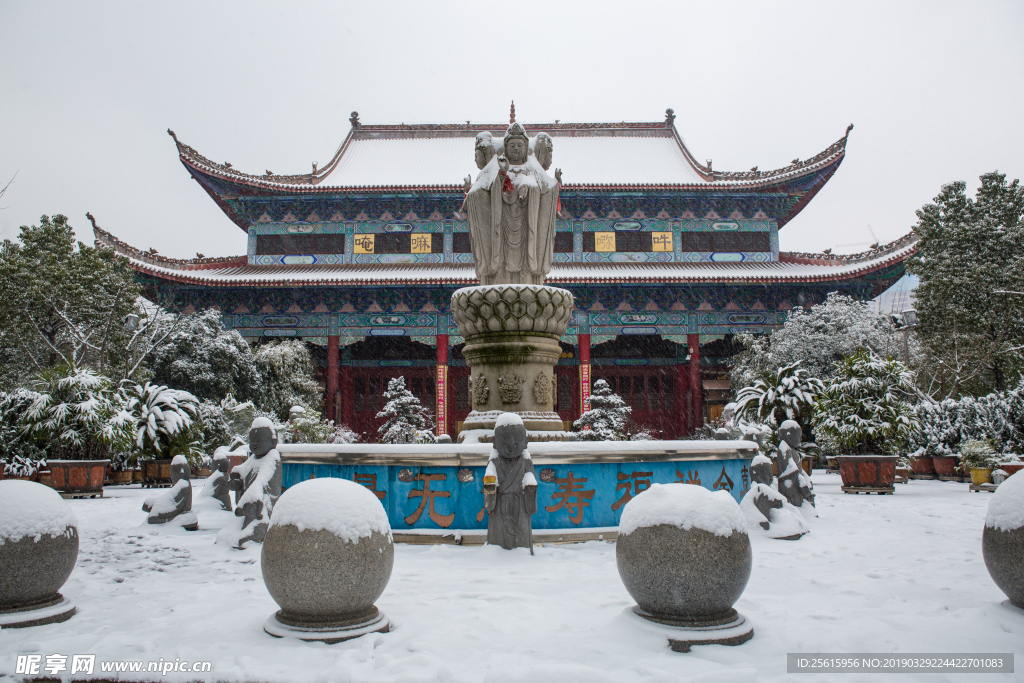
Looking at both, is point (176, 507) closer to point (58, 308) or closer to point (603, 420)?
point (603, 420)

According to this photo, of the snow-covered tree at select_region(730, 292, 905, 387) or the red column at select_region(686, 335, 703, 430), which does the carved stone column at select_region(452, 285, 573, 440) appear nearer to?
the snow-covered tree at select_region(730, 292, 905, 387)

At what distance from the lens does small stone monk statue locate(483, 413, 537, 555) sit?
4.83 metres

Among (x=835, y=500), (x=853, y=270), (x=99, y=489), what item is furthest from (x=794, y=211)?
(x=99, y=489)

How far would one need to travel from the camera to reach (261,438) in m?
5.65

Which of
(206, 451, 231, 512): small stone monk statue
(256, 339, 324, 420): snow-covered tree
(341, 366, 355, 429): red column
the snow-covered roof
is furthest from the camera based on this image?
the snow-covered roof

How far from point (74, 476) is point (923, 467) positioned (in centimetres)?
1522

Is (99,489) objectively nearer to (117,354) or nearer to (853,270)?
(117,354)

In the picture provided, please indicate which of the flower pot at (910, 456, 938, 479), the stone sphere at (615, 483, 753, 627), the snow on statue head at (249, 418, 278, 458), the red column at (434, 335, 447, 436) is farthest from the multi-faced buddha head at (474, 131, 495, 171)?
the red column at (434, 335, 447, 436)

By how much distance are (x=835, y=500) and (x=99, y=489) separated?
11.0 meters

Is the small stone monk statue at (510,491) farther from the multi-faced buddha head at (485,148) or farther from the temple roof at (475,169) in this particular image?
the temple roof at (475,169)

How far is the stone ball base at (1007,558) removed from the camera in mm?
3031

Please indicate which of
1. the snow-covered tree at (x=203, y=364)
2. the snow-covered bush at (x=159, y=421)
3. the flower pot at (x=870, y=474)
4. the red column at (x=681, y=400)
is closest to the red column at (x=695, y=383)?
the red column at (x=681, y=400)

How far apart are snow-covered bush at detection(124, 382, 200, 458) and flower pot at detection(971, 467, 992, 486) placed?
13606 millimetres

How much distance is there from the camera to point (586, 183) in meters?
19.3
